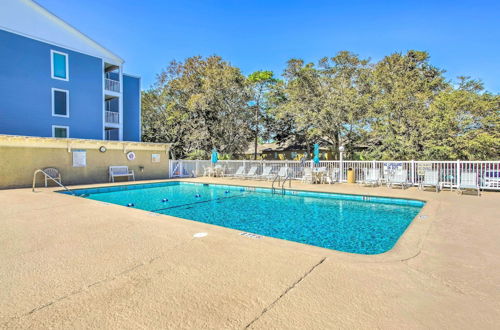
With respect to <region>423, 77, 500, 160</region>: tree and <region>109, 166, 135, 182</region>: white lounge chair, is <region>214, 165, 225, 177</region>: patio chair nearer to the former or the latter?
<region>109, 166, 135, 182</region>: white lounge chair

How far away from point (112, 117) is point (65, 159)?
22.1 feet

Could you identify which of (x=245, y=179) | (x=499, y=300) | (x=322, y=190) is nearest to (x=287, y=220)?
(x=322, y=190)

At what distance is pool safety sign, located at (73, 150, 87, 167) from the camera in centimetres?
1341

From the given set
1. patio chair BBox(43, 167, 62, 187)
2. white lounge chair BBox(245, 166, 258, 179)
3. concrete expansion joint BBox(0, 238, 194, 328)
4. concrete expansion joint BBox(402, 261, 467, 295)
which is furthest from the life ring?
concrete expansion joint BBox(402, 261, 467, 295)

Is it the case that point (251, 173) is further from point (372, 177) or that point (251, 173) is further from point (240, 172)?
point (372, 177)

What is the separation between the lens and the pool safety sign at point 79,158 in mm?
13414

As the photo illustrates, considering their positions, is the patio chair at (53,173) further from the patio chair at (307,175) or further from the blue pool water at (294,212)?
the patio chair at (307,175)

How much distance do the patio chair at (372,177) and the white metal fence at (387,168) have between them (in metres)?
0.13

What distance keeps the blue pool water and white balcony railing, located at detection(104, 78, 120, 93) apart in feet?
30.6

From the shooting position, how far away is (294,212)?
835cm

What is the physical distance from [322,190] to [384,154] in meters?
9.81

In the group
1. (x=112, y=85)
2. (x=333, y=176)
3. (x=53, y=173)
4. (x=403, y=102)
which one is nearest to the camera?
(x=53, y=173)

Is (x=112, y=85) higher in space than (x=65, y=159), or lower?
higher

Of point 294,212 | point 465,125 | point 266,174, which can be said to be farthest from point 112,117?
point 465,125
